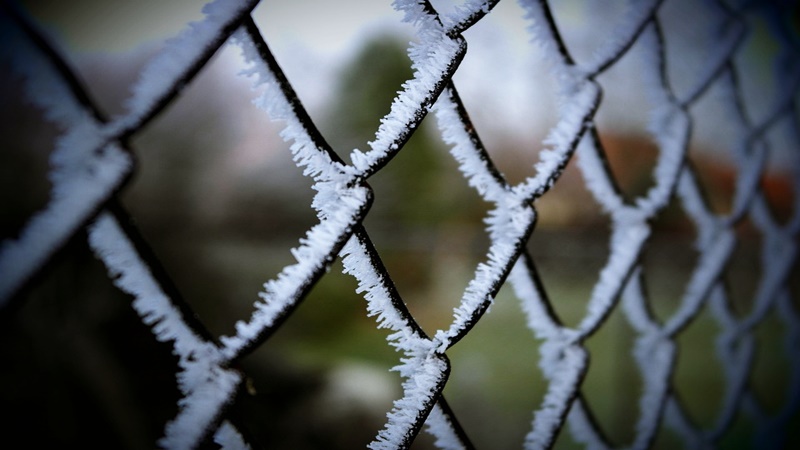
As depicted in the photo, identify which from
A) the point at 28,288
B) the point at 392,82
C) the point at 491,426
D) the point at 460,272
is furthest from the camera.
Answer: the point at 392,82

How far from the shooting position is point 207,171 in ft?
10.8

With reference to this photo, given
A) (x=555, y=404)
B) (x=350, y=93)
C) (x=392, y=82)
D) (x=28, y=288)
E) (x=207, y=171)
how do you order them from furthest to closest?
(x=392, y=82) < (x=350, y=93) < (x=207, y=171) < (x=555, y=404) < (x=28, y=288)

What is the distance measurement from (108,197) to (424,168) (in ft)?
19.2

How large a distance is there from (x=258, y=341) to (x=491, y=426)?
8.88 feet

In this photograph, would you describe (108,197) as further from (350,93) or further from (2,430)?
(350,93)

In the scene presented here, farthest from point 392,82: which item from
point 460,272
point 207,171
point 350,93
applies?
point 207,171

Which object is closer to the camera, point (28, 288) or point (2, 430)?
point (28, 288)

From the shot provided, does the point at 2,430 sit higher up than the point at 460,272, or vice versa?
the point at 460,272

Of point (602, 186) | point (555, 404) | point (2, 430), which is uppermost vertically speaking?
point (602, 186)

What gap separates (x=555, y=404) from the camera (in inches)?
16.4

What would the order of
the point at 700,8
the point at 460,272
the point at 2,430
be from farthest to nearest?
1. the point at 460,272
2. the point at 2,430
3. the point at 700,8

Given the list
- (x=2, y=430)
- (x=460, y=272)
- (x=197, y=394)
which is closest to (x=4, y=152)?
(x=2, y=430)

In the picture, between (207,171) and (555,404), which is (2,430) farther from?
(555,404)

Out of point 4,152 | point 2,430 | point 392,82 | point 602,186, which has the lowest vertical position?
point 2,430
